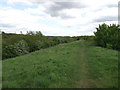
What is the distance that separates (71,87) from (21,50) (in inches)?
907

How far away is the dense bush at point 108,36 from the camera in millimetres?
34278

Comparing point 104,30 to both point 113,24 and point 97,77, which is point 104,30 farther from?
point 97,77

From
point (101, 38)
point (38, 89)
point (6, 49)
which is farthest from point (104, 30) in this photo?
point (38, 89)

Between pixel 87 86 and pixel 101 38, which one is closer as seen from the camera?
pixel 87 86

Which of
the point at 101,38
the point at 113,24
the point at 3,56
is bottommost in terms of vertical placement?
the point at 3,56

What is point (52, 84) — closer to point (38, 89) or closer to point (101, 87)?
→ point (38, 89)

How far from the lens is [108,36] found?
1454 inches

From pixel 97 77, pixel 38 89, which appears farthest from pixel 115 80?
pixel 38 89

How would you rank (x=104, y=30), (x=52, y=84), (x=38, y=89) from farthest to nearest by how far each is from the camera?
1. (x=104, y=30)
2. (x=52, y=84)
3. (x=38, y=89)

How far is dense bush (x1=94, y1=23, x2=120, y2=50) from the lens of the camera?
34278 millimetres

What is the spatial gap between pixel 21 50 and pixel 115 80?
2289 cm

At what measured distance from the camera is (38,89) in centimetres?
669

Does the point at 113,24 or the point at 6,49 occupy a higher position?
the point at 113,24

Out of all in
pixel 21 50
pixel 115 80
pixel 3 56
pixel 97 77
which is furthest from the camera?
pixel 21 50
